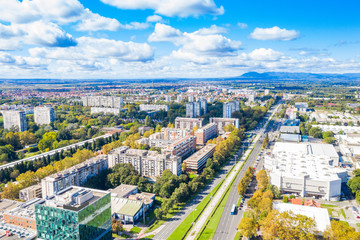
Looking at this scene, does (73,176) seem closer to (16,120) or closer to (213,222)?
(213,222)

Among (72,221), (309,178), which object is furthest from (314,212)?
(72,221)

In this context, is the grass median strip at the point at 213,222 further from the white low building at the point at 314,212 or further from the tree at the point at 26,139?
the tree at the point at 26,139

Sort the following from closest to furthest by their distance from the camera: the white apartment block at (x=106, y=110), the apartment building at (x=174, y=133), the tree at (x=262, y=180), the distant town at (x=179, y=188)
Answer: the distant town at (x=179, y=188)
the tree at (x=262, y=180)
the apartment building at (x=174, y=133)
the white apartment block at (x=106, y=110)

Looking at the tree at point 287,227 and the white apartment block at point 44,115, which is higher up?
the white apartment block at point 44,115

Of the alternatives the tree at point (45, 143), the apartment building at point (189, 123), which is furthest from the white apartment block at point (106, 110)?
the tree at point (45, 143)

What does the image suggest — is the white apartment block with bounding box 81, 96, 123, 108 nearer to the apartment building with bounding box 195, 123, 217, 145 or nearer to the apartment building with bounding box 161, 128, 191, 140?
the apartment building with bounding box 161, 128, 191, 140

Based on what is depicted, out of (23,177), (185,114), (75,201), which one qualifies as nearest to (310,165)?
(75,201)

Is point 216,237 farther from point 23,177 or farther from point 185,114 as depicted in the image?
point 185,114
